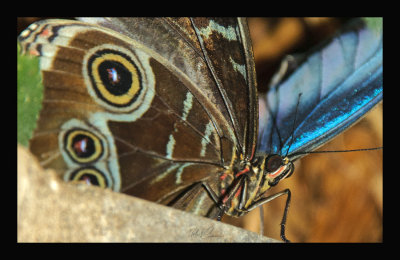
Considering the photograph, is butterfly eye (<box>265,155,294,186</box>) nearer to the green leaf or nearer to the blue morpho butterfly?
the blue morpho butterfly

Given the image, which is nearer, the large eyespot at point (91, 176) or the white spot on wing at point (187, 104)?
the large eyespot at point (91, 176)

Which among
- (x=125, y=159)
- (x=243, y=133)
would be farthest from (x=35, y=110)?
(x=243, y=133)

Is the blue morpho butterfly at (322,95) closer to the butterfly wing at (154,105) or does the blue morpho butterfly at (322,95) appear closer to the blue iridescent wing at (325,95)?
the blue iridescent wing at (325,95)

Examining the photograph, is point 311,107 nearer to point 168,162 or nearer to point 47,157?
point 168,162

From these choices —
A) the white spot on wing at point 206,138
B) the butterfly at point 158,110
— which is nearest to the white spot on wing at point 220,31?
the butterfly at point 158,110

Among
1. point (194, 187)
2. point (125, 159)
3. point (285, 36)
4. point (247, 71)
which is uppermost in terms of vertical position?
point (285, 36)

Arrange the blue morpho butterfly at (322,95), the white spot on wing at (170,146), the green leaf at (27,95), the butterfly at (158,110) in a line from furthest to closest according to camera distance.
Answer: the blue morpho butterfly at (322,95)
the white spot on wing at (170,146)
the butterfly at (158,110)
the green leaf at (27,95)

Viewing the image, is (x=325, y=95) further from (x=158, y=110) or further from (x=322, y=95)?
(x=158, y=110)
